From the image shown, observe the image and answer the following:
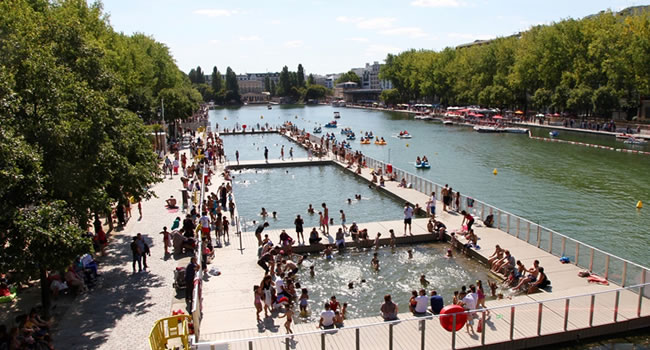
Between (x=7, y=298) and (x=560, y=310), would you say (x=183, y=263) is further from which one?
(x=560, y=310)

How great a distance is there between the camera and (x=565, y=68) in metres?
90.4

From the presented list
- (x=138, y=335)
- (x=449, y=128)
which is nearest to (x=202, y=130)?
(x=449, y=128)

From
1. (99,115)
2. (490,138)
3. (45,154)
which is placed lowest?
(490,138)

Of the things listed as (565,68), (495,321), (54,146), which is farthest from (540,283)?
(565,68)

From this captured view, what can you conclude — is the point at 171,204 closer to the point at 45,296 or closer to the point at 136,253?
the point at 136,253

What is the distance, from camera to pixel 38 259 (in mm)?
12352

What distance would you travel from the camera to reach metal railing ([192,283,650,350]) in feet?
41.4

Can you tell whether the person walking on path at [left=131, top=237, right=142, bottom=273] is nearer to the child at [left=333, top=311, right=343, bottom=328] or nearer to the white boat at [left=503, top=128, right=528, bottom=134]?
the child at [left=333, top=311, right=343, bottom=328]

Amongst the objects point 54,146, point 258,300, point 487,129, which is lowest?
point 487,129

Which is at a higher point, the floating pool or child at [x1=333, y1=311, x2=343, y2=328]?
child at [x1=333, y1=311, x2=343, y2=328]

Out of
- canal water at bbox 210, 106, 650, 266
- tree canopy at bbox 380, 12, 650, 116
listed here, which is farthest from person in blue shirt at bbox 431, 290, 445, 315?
tree canopy at bbox 380, 12, 650, 116

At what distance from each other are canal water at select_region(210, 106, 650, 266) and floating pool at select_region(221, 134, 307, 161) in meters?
9.18

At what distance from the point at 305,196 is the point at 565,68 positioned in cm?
7118

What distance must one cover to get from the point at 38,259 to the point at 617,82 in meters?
82.6
